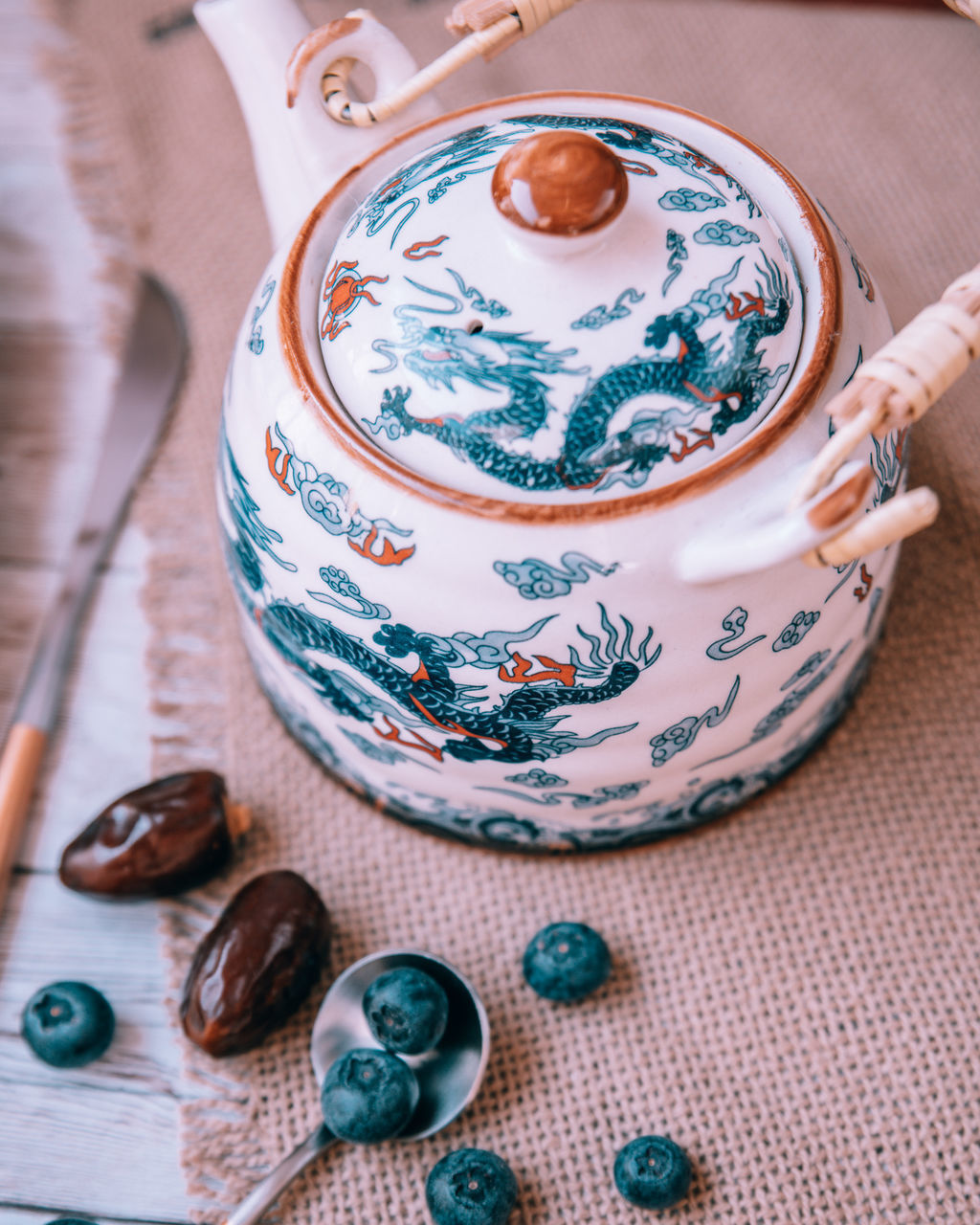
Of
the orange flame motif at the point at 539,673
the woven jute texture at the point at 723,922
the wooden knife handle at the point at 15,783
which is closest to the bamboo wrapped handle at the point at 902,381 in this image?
the orange flame motif at the point at 539,673

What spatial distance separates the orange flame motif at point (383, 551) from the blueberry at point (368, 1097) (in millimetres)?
309

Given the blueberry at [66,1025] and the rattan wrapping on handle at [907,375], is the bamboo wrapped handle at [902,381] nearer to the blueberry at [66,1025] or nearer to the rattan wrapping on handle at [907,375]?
the rattan wrapping on handle at [907,375]

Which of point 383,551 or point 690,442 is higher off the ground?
point 690,442

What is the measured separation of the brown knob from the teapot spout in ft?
0.54

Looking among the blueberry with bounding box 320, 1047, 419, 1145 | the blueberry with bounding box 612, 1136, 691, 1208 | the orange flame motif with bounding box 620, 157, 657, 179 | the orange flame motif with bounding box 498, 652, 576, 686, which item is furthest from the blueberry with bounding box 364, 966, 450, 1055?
the orange flame motif with bounding box 620, 157, 657, 179

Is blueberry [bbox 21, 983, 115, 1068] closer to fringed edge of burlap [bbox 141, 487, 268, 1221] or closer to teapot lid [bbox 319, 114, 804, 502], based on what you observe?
fringed edge of burlap [bbox 141, 487, 268, 1221]

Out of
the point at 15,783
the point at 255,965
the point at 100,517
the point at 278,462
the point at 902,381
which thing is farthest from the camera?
the point at 100,517

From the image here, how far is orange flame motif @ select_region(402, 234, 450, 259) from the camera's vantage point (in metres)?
0.48

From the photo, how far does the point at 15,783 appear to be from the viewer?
72 cm

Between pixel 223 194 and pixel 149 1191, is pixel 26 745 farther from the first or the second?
pixel 223 194

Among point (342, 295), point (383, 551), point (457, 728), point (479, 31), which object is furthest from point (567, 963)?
point (479, 31)

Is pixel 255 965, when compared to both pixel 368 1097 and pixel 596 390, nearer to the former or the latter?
pixel 368 1097

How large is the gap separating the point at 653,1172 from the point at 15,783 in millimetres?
484

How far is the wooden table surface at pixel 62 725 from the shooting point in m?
0.65
